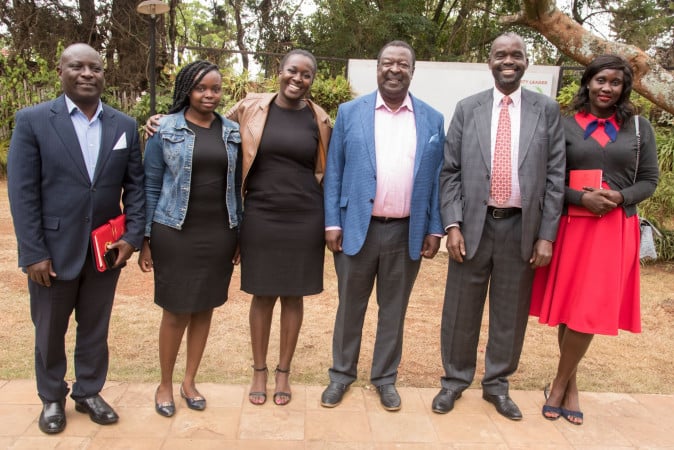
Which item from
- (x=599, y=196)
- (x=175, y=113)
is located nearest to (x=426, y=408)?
(x=599, y=196)

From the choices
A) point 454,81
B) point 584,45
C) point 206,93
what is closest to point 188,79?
point 206,93

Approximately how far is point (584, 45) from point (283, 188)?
3552 millimetres

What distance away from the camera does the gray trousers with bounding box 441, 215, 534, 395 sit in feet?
9.80

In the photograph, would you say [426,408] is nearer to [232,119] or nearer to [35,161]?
[232,119]

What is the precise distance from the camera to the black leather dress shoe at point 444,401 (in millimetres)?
3146

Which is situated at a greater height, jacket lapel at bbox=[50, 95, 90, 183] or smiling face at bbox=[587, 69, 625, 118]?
smiling face at bbox=[587, 69, 625, 118]

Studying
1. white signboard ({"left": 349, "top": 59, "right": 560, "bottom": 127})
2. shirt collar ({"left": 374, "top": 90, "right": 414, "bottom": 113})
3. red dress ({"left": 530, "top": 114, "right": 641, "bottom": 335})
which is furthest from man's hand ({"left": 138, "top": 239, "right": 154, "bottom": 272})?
white signboard ({"left": 349, "top": 59, "right": 560, "bottom": 127})

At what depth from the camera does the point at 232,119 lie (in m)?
3.09

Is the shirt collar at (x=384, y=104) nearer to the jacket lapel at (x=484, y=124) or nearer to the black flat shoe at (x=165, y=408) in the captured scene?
the jacket lapel at (x=484, y=124)

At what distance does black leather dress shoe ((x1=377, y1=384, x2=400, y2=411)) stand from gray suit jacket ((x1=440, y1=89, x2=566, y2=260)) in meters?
0.90

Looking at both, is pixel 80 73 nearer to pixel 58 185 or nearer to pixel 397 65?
pixel 58 185

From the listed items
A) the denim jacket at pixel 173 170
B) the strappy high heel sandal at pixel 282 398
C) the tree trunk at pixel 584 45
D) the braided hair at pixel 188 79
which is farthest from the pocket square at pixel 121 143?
the tree trunk at pixel 584 45

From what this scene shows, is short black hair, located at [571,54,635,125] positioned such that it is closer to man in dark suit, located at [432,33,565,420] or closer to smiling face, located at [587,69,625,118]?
smiling face, located at [587,69,625,118]

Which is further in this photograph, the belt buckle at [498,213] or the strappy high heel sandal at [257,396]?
the strappy high heel sandal at [257,396]
